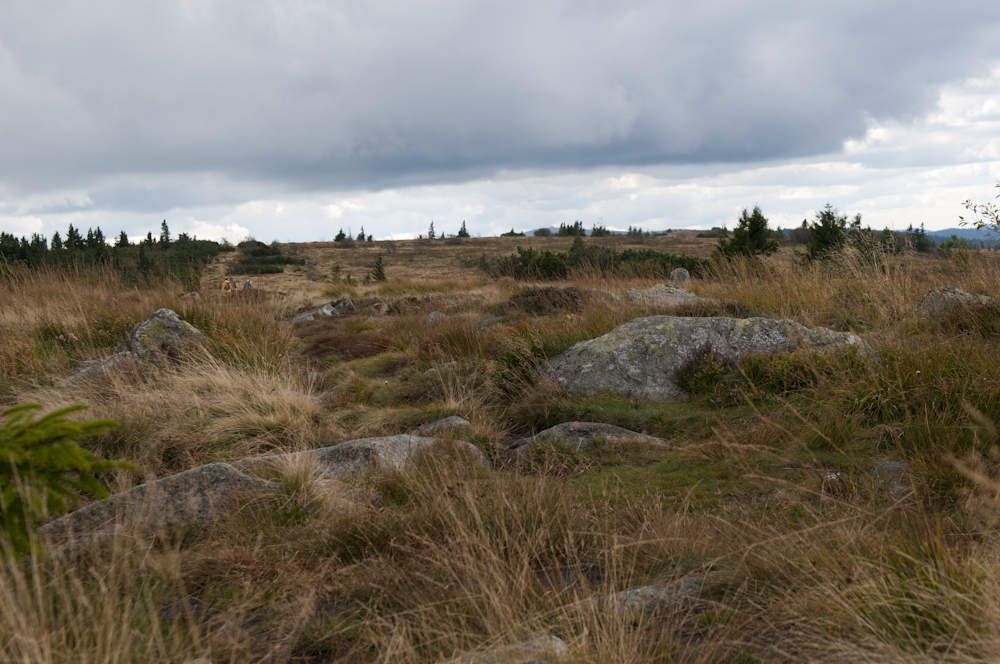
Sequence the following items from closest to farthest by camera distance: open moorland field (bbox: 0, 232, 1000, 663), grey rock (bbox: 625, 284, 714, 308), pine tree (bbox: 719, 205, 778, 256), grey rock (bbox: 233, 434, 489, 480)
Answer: open moorland field (bbox: 0, 232, 1000, 663), grey rock (bbox: 233, 434, 489, 480), grey rock (bbox: 625, 284, 714, 308), pine tree (bbox: 719, 205, 778, 256)

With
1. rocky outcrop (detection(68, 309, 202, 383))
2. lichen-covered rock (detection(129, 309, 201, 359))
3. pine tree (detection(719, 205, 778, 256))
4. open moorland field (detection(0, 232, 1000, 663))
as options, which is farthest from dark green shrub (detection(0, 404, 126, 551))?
pine tree (detection(719, 205, 778, 256))

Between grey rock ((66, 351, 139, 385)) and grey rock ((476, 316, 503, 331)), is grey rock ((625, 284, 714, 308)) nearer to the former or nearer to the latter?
grey rock ((476, 316, 503, 331))

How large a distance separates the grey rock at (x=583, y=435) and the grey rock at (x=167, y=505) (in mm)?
2224

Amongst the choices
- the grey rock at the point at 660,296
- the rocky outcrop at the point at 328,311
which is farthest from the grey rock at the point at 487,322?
the rocky outcrop at the point at 328,311

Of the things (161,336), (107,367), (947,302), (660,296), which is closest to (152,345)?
(161,336)

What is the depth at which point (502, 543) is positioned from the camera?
3.25 meters

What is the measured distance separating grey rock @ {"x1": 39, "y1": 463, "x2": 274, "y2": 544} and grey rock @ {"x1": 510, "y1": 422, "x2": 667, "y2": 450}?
2224 mm

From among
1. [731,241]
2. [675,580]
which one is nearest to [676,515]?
[675,580]

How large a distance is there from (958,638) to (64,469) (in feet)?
9.22

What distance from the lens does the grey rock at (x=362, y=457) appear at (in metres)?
4.61

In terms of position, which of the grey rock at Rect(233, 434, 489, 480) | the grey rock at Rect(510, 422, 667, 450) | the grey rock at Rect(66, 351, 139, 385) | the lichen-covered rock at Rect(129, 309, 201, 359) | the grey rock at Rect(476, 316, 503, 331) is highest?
the lichen-covered rock at Rect(129, 309, 201, 359)

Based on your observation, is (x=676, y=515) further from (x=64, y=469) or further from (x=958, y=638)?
(x=64, y=469)

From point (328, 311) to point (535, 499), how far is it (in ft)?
44.0

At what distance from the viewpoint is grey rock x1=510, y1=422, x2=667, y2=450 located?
217 inches
